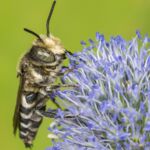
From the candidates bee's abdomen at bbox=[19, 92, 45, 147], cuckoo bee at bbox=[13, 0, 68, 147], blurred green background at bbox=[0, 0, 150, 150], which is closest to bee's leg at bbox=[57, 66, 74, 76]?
cuckoo bee at bbox=[13, 0, 68, 147]

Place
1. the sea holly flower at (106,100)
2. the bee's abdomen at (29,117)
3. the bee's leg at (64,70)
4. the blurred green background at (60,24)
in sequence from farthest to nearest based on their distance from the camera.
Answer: the blurred green background at (60,24)
the bee's abdomen at (29,117)
the bee's leg at (64,70)
the sea holly flower at (106,100)

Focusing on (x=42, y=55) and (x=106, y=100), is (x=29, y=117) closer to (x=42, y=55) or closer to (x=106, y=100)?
(x=42, y=55)

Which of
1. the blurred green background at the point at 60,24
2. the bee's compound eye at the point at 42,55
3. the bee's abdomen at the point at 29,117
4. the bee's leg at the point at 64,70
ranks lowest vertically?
the bee's abdomen at the point at 29,117

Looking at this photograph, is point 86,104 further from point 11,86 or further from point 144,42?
point 11,86

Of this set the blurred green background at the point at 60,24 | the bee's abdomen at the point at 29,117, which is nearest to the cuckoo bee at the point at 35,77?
the bee's abdomen at the point at 29,117

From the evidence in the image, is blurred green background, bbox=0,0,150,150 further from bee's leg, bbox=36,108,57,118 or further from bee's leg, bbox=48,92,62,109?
bee's leg, bbox=48,92,62,109

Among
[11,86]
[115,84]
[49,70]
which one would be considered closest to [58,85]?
[49,70]

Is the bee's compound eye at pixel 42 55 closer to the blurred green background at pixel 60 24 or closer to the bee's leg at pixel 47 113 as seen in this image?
the bee's leg at pixel 47 113
